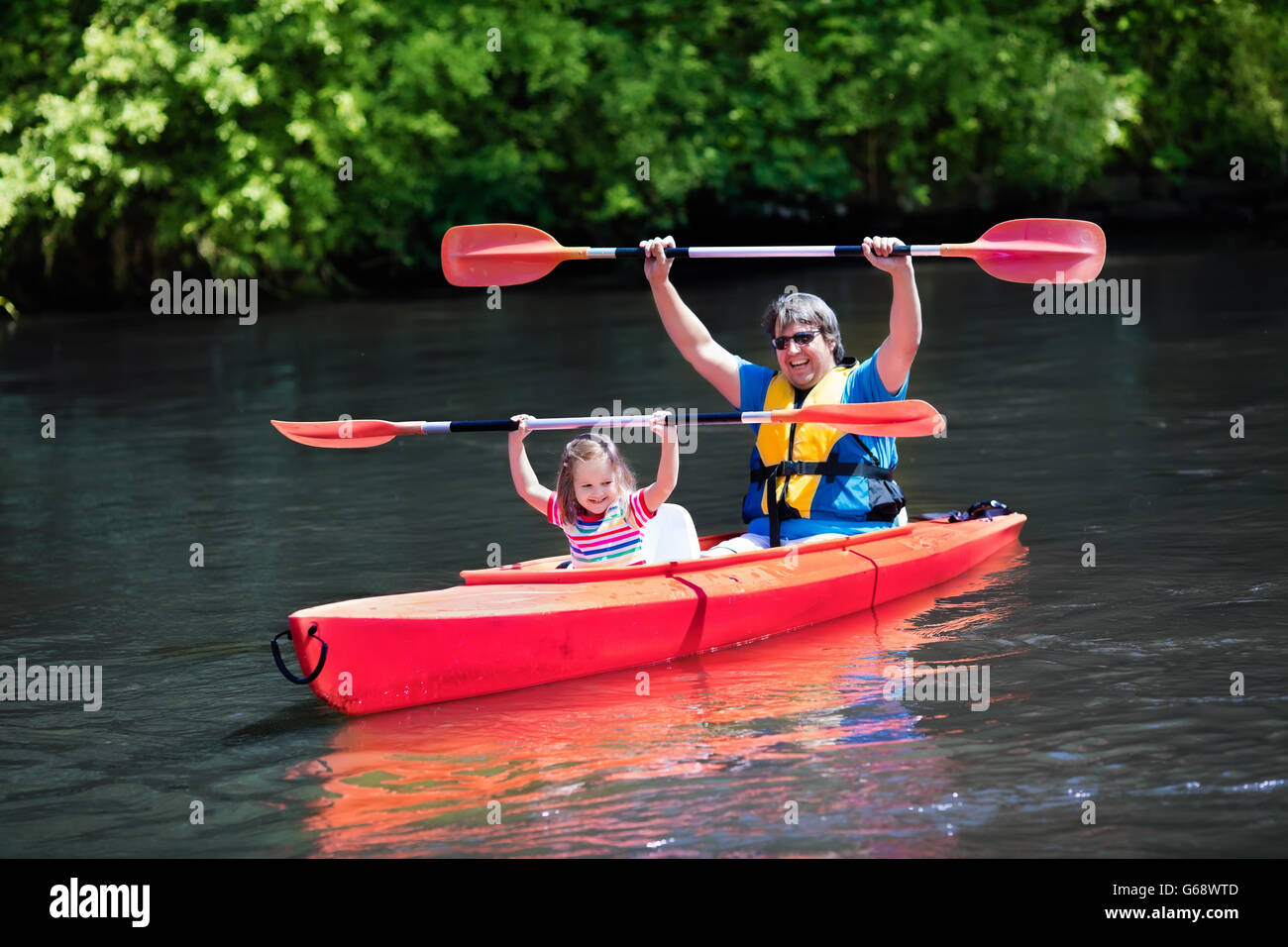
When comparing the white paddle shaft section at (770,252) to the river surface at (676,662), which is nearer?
the river surface at (676,662)

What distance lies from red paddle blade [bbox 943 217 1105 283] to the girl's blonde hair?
1690 mm

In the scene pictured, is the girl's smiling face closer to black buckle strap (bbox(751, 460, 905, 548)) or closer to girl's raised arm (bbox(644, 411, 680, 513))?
girl's raised arm (bbox(644, 411, 680, 513))

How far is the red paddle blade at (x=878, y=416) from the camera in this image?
548 cm

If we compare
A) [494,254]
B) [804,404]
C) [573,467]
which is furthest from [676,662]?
[494,254]

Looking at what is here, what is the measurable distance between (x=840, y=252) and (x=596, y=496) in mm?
1210

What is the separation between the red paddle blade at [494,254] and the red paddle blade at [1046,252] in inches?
64.4

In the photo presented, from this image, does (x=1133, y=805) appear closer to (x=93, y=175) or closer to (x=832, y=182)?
(x=93, y=175)

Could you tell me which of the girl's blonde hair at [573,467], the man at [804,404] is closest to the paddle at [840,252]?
the man at [804,404]

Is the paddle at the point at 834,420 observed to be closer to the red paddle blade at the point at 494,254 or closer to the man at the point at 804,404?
the man at the point at 804,404

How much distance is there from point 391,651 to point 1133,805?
6.78 ft

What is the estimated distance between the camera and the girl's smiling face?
17.7 feet

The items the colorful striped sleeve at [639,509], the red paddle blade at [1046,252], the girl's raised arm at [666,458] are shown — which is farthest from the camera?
the red paddle blade at [1046,252]

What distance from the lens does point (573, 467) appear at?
5418mm
